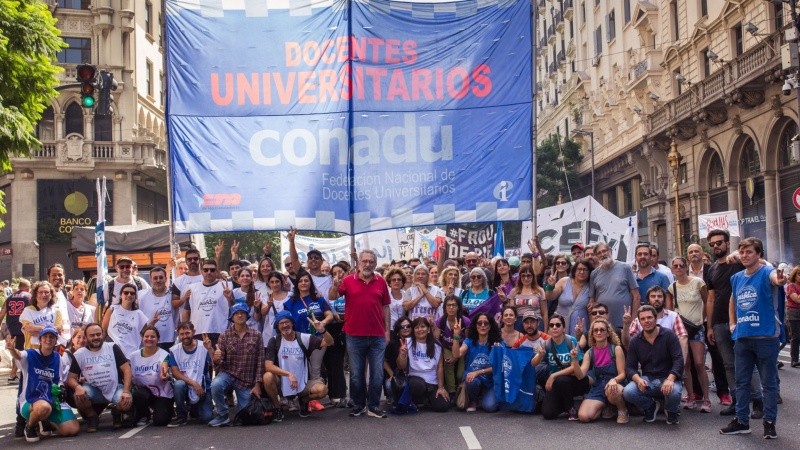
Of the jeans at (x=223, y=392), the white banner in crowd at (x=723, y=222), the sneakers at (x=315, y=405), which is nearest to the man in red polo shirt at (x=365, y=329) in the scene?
the sneakers at (x=315, y=405)

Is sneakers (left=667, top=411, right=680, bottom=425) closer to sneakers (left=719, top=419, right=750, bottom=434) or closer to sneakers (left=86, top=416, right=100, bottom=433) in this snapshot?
sneakers (left=719, top=419, right=750, bottom=434)

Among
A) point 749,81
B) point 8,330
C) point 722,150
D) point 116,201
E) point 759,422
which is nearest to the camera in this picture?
point 759,422

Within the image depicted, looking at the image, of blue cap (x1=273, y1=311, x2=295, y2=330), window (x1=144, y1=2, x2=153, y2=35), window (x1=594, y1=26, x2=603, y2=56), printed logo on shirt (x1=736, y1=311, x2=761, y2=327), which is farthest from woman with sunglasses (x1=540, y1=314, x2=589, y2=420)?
window (x1=594, y1=26, x2=603, y2=56)

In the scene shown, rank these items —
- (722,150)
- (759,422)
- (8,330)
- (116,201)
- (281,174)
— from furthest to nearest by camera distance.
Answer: (116,201) → (722,150) → (8,330) → (281,174) → (759,422)

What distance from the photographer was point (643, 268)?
1149 cm

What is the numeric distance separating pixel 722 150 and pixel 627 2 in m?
13.4

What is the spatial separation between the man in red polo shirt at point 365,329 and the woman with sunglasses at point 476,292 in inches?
55.1

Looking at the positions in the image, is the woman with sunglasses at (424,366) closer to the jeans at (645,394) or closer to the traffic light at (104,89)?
the jeans at (645,394)

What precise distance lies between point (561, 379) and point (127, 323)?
5.08 meters

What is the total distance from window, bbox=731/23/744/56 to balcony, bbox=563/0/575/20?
23773 millimetres

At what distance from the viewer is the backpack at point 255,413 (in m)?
10.6

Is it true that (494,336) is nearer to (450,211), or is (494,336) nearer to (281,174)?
(450,211)

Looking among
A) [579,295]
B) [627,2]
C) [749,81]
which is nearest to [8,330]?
[579,295]

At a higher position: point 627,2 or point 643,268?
point 627,2
